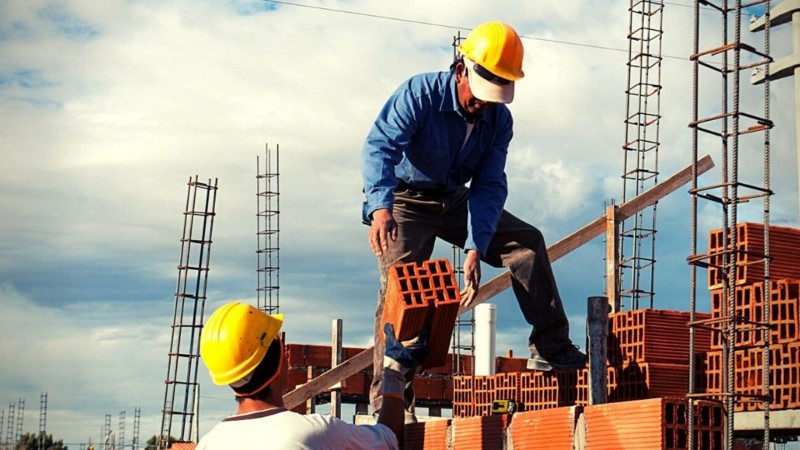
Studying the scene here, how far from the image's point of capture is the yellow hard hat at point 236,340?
366 centimetres

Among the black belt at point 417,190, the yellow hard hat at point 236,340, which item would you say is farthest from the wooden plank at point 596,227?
the yellow hard hat at point 236,340

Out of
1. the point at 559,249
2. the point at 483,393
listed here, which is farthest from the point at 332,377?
the point at 559,249

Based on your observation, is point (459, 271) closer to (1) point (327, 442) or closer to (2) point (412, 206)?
(2) point (412, 206)

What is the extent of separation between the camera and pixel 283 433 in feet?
11.3

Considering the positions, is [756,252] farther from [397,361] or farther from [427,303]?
[397,361]

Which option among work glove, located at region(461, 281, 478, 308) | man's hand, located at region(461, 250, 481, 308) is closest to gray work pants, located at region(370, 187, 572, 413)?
man's hand, located at region(461, 250, 481, 308)

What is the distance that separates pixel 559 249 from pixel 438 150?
3.60 meters

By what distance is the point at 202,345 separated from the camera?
389cm

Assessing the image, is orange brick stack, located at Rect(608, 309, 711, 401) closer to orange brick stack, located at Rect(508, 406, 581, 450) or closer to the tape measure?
the tape measure

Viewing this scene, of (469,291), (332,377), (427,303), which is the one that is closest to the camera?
(427,303)

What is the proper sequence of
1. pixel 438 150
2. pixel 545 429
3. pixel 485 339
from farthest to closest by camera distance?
pixel 485 339
pixel 438 150
pixel 545 429

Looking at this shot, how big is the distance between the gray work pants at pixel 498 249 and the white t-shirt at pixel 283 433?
3.22 metres

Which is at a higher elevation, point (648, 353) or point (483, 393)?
point (648, 353)

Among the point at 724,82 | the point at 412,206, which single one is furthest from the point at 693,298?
the point at 412,206
